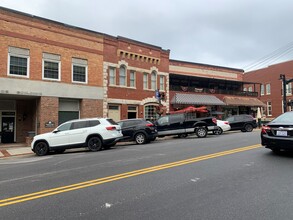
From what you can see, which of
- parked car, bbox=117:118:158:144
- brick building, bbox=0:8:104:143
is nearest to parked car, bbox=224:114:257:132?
parked car, bbox=117:118:158:144

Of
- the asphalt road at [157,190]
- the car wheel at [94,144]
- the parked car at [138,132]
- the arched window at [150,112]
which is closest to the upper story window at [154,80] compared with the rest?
the arched window at [150,112]

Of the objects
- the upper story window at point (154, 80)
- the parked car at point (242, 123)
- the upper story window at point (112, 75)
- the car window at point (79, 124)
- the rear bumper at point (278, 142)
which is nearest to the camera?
the rear bumper at point (278, 142)

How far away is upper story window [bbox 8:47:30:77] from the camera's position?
18438 millimetres

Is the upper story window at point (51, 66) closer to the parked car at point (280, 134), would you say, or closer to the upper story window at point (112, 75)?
the upper story window at point (112, 75)

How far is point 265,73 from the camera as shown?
48750 mm

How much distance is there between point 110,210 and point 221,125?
18.4m

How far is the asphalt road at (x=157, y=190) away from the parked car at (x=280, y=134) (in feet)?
1.43

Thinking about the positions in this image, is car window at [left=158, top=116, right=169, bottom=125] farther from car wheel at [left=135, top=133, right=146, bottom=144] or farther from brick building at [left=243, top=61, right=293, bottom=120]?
brick building at [left=243, top=61, right=293, bottom=120]

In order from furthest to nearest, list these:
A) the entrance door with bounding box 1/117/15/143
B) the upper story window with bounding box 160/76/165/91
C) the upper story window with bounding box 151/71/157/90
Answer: the upper story window with bounding box 160/76/165/91
the upper story window with bounding box 151/71/157/90
the entrance door with bounding box 1/117/15/143

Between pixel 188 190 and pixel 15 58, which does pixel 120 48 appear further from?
pixel 188 190

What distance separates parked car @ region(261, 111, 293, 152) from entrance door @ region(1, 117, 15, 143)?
59.4 feet

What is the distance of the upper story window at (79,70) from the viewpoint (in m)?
21.5

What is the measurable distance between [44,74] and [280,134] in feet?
54.6

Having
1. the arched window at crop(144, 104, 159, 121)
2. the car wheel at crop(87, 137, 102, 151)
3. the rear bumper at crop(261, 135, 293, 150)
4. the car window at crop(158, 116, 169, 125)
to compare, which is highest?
the arched window at crop(144, 104, 159, 121)
